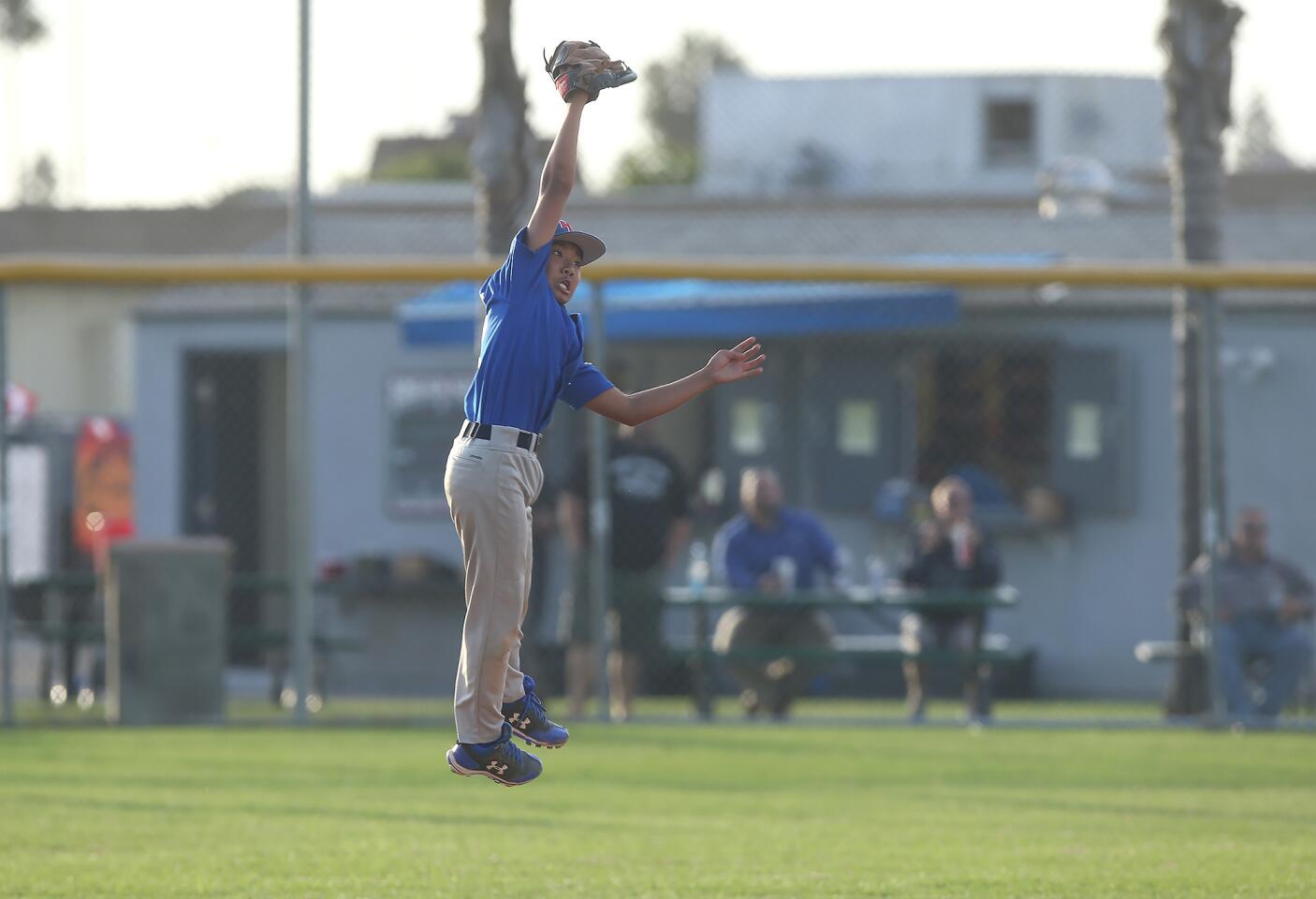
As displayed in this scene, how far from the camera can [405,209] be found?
25578mm

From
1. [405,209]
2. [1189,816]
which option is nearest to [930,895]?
[1189,816]

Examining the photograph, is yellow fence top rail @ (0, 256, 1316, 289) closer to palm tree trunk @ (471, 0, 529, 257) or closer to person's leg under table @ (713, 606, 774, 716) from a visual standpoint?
palm tree trunk @ (471, 0, 529, 257)

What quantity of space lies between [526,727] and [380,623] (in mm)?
10895

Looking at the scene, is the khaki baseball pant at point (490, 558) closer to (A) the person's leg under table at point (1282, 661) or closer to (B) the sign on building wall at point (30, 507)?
(A) the person's leg under table at point (1282, 661)

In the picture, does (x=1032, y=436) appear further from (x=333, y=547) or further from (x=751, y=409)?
(x=333, y=547)

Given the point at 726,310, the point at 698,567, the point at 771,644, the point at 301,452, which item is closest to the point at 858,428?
the point at 726,310

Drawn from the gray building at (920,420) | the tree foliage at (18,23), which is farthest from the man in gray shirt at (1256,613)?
the tree foliage at (18,23)

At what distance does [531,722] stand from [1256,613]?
762 centimetres

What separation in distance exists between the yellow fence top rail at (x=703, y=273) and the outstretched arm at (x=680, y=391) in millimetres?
6041

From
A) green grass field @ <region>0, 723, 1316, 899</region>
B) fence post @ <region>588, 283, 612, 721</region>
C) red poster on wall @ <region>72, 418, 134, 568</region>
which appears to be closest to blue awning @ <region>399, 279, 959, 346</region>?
fence post @ <region>588, 283, 612, 721</region>

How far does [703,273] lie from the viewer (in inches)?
511

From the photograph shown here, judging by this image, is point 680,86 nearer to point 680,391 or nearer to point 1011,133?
point 1011,133

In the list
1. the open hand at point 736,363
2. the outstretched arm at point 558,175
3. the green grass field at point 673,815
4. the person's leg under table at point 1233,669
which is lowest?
the green grass field at point 673,815

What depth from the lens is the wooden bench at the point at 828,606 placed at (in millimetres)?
13672
